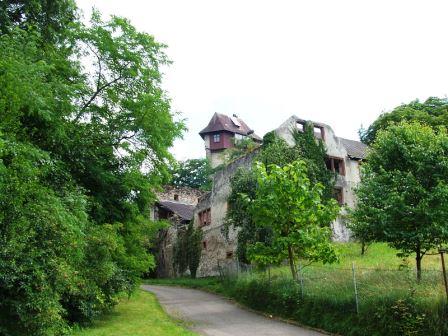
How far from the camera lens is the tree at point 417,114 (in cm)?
3853

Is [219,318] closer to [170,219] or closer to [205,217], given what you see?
[205,217]

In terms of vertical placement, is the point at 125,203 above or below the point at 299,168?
below

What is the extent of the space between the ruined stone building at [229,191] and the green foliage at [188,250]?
0.57 m

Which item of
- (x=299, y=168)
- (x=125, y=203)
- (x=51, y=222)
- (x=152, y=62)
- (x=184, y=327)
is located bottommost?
(x=184, y=327)

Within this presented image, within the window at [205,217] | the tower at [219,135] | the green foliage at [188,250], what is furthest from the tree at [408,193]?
the tower at [219,135]

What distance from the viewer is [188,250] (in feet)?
115

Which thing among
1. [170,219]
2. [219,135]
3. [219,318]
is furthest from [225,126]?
[219,318]

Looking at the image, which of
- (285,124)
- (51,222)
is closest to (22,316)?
(51,222)

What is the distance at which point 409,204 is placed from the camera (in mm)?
13383

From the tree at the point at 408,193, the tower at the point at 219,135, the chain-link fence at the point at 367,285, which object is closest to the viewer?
the chain-link fence at the point at 367,285

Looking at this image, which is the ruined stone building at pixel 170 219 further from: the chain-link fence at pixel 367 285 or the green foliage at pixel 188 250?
the chain-link fence at pixel 367 285

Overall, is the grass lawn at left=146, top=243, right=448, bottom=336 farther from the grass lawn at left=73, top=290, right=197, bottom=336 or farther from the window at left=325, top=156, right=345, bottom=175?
the window at left=325, top=156, right=345, bottom=175

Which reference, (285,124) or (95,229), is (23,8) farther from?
(285,124)

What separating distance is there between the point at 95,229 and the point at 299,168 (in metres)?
7.88
